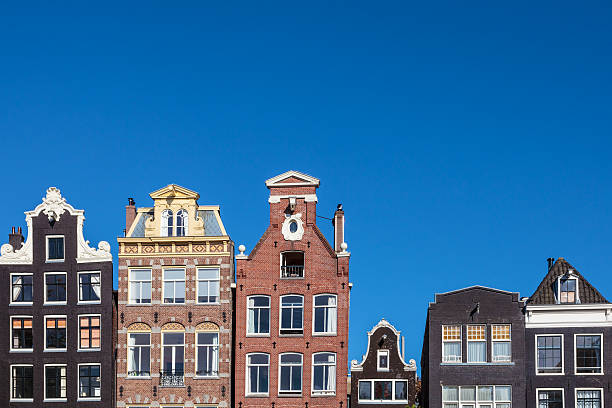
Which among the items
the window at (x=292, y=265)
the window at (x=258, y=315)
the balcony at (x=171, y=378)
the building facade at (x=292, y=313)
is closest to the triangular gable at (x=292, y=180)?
the building facade at (x=292, y=313)

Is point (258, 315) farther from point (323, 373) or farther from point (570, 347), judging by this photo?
point (570, 347)

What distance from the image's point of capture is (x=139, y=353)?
193ft

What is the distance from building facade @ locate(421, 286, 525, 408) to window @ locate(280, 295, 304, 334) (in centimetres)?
690

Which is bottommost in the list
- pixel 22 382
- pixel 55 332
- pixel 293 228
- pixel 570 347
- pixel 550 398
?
pixel 550 398

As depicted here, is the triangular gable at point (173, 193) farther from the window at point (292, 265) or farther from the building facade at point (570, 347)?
the building facade at point (570, 347)

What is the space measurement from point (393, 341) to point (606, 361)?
11127 millimetres

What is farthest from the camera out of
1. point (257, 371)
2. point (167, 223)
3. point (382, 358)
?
point (167, 223)

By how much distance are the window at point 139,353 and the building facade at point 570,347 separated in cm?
2025

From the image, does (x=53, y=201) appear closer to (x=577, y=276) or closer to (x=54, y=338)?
(x=54, y=338)

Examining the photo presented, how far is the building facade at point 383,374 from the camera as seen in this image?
189 ft

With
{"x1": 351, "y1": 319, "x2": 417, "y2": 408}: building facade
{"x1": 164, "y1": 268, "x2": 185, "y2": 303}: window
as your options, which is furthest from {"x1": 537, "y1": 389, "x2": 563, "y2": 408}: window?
{"x1": 164, "y1": 268, "x2": 185, "y2": 303}: window

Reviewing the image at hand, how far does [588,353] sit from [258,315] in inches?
691

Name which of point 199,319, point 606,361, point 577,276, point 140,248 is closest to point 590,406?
point 606,361

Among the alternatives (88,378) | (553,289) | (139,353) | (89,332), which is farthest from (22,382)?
(553,289)
